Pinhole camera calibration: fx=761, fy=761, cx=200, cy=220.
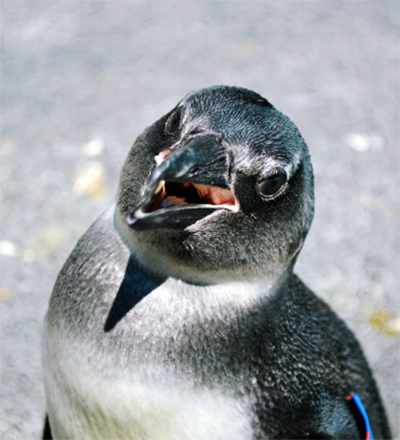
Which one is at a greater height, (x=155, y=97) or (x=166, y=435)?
(x=155, y=97)

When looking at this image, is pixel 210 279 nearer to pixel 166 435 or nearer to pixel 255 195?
pixel 255 195

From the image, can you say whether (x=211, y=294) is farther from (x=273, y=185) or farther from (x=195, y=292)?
(x=273, y=185)

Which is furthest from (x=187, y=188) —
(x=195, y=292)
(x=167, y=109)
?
(x=167, y=109)

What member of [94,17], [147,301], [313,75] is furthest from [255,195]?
[94,17]

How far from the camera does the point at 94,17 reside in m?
3.84

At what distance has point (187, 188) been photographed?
1.63 m

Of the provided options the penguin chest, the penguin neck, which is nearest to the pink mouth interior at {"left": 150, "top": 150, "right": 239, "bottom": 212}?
the penguin neck

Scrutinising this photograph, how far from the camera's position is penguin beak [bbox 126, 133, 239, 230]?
1441 mm

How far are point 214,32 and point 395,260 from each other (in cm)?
154

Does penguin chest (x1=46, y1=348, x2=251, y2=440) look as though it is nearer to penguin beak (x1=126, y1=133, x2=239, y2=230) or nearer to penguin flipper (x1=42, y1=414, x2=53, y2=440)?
penguin beak (x1=126, y1=133, x2=239, y2=230)

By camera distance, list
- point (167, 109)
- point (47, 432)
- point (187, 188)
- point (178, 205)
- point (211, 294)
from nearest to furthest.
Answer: point (178, 205) < point (187, 188) < point (211, 294) < point (47, 432) < point (167, 109)

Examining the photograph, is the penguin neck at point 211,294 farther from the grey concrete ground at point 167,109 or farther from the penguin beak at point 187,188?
the grey concrete ground at point 167,109

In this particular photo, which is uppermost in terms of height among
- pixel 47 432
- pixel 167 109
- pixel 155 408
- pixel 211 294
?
pixel 167 109

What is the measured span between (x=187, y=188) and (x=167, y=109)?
1837 millimetres
